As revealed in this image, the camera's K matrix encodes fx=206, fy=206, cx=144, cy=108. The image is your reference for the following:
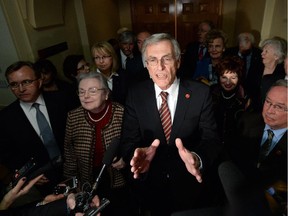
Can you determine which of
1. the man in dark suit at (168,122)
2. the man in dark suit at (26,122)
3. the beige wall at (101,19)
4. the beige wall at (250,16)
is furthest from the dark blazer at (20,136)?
the beige wall at (250,16)

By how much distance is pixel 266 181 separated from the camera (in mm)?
438

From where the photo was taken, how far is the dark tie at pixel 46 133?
1759 millimetres

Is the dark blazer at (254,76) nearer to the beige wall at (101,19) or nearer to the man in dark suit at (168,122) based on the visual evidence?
the man in dark suit at (168,122)

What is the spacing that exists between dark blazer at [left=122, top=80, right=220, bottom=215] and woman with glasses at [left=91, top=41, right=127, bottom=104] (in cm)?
106

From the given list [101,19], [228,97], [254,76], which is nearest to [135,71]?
[228,97]

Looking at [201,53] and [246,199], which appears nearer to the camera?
[246,199]

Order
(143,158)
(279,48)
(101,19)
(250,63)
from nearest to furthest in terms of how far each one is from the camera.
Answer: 1. (143,158)
2. (279,48)
3. (250,63)
4. (101,19)

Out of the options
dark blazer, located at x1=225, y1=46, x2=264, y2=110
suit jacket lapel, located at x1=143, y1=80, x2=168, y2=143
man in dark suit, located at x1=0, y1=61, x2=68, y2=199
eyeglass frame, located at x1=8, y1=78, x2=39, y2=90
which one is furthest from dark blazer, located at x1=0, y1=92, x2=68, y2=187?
dark blazer, located at x1=225, y1=46, x2=264, y2=110

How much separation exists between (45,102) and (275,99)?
177 cm

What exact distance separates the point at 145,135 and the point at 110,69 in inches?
55.3

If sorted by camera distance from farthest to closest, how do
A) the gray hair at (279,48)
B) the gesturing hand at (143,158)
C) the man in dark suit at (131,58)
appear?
1. the man in dark suit at (131,58)
2. the gray hair at (279,48)
3. the gesturing hand at (143,158)

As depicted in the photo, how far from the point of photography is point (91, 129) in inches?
66.8

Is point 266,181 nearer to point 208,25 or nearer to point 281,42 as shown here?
point 281,42

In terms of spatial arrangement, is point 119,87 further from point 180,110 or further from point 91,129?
point 180,110
